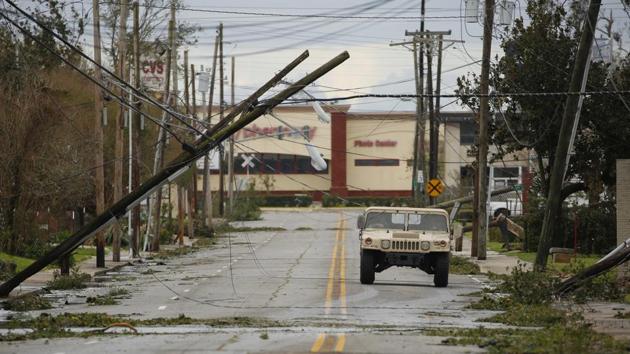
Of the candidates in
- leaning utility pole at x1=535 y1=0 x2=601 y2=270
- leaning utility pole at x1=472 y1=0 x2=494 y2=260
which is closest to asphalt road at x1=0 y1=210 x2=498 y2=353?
leaning utility pole at x1=535 y1=0 x2=601 y2=270

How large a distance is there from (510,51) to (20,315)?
24.7 meters

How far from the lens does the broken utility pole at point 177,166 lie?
86.8 ft

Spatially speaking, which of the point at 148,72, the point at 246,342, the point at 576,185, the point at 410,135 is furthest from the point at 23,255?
the point at 410,135

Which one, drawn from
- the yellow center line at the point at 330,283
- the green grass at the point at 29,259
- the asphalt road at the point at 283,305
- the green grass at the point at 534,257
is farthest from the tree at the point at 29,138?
the green grass at the point at 534,257

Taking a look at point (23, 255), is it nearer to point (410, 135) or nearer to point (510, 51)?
point (510, 51)

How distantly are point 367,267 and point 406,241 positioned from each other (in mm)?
1203

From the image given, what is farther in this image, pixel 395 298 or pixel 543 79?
pixel 543 79

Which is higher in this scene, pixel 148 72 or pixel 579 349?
pixel 148 72

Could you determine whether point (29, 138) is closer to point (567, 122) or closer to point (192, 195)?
point (567, 122)

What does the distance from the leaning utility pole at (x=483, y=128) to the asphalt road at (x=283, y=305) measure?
16.1ft

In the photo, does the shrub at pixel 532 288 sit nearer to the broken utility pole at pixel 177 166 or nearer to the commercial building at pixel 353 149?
the broken utility pole at pixel 177 166

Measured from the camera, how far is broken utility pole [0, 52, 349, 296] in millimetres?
26453

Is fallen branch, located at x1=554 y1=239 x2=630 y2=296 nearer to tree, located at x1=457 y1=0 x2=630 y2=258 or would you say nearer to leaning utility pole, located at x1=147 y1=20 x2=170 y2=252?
tree, located at x1=457 y1=0 x2=630 y2=258

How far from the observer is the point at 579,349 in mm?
16156
